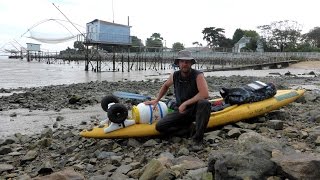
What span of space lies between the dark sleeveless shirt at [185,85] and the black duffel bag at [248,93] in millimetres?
1540

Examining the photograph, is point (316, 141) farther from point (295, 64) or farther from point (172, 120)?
point (295, 64)

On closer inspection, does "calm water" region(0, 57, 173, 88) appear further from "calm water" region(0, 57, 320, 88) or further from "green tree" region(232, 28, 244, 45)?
"green tree" region(232, 28, 244, 45)

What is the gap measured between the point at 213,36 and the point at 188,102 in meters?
98.2

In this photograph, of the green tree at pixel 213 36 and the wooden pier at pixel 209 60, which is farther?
the green tree at pixel 213 36

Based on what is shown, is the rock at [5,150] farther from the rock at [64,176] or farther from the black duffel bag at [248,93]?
the black duffel bag at [248,93]

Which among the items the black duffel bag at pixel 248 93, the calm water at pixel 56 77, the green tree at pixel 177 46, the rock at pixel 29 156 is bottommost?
the calm water at pixel 56 77

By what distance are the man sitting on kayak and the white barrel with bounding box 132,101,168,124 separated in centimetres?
14

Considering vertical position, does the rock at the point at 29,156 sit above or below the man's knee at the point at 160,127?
below

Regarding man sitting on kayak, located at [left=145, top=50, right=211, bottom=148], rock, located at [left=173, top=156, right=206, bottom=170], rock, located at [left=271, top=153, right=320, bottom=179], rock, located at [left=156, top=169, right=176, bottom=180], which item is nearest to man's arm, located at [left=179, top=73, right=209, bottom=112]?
man sitting on kayak, located at [left=145, top=50, right=211, bottom=148]

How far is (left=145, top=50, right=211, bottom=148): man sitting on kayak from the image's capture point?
609 cm

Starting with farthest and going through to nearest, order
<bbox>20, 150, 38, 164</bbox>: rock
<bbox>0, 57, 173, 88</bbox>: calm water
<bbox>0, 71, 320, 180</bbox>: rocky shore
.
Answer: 1. <bbox>0, 57, 173, 88</bbox>: calm water
2. <bbox>20, 150, 38, 164</bbox>: rock
3. <bbox>0, 71, 320, 180</bbox>: rocky shore

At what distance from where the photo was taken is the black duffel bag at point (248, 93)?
751cm

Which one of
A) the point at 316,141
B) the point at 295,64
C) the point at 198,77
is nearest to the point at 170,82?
the point at 198,77

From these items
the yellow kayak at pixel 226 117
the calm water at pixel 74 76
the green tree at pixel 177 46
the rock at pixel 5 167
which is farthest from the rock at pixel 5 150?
A: the green tree at pixel 177 46
